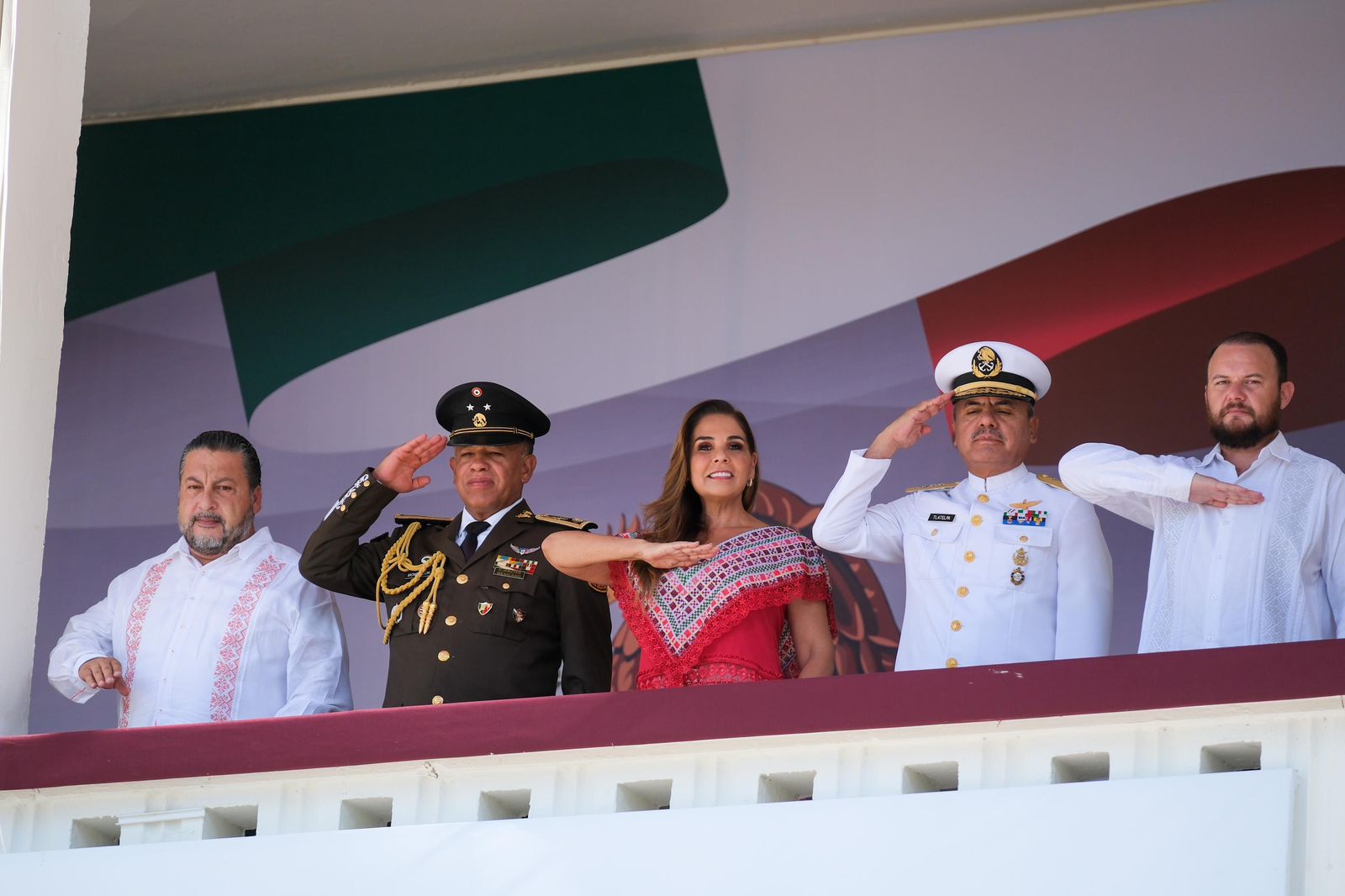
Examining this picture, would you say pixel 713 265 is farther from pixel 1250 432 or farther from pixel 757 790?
pixel 757 790

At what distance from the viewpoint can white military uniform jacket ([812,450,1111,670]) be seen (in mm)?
4777

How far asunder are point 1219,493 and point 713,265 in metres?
2.96

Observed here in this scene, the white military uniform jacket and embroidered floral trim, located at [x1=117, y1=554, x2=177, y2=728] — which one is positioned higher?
the white military uniform jacket

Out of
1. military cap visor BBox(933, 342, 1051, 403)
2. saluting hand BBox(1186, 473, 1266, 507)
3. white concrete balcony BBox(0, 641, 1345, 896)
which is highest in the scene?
military cap visor BBox(933, 342, 1051, 403)

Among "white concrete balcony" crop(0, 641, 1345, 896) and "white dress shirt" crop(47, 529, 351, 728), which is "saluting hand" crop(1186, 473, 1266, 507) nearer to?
"white concrete balcony" crop(0, 641, 1345, 896)

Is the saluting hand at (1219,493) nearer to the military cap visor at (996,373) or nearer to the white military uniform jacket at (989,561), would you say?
the white military uniform jacket at (989,561)

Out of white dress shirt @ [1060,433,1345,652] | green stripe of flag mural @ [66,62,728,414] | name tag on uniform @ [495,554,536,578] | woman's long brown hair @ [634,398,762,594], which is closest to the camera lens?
white dress shirt @ [1060,433,1345,652]

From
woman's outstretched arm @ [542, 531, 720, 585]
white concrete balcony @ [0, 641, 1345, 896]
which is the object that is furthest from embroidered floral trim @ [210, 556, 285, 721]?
woman's outstretched arm @ [542, 531, 720, 585]

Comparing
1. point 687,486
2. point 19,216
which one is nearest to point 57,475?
point 19,216

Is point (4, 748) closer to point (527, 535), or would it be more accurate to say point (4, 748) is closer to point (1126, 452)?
point (527, 535)

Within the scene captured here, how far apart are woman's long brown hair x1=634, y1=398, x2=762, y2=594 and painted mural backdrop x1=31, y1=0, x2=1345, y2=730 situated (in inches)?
69.7

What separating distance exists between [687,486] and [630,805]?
2.93 ft

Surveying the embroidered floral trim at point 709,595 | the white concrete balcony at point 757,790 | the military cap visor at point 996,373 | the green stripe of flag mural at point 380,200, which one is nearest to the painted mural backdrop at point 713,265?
the green stripe of flag mural at point 380,200

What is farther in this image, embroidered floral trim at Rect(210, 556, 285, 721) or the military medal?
embroidered floral trim at Rect(210, 556, 285, 721)
